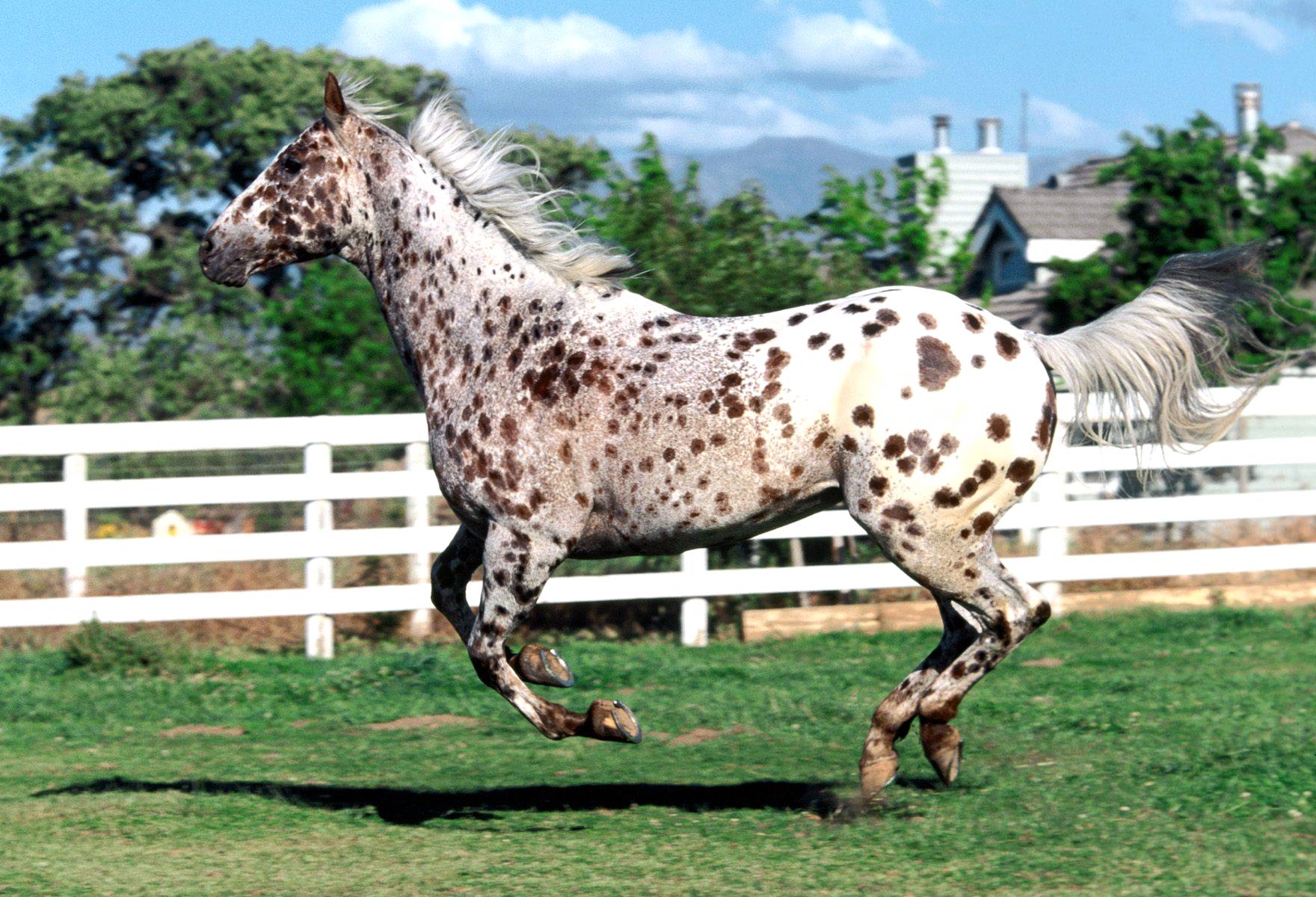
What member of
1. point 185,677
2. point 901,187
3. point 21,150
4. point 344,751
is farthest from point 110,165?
point 344,751

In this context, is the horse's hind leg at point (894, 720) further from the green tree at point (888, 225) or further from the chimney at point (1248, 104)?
the chimney at point (1248, 104)

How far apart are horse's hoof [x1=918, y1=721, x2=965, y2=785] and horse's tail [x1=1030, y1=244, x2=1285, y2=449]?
1.14 metres

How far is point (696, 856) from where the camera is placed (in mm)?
4746

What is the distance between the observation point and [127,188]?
2691cm

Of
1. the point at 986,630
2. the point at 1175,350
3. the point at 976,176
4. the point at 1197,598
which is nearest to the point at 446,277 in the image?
the point at 986,630

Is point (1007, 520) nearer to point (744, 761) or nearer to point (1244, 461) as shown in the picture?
point (1244, 461)

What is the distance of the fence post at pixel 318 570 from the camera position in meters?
9.25

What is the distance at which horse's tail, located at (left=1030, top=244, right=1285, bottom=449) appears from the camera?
17.4ft

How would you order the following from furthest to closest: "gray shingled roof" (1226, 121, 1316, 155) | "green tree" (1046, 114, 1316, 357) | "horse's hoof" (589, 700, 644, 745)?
"gray shingled roof" (1226, 121, 1316, 155) < "green tree" (1046, 114, 1316, 357) < "horse's hoof" (589, 700, 644, 745)

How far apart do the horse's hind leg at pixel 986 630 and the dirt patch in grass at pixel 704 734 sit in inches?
74.0

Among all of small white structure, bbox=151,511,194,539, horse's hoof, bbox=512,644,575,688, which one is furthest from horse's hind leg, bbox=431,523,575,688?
small white structure, bbox=151,511,194,539

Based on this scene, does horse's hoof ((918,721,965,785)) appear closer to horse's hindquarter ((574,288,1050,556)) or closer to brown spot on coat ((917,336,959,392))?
horse's hindquarter ((574,288,1050,556))

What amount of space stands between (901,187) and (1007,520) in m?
5.79

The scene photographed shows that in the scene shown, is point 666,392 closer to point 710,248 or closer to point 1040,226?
point 710,248
